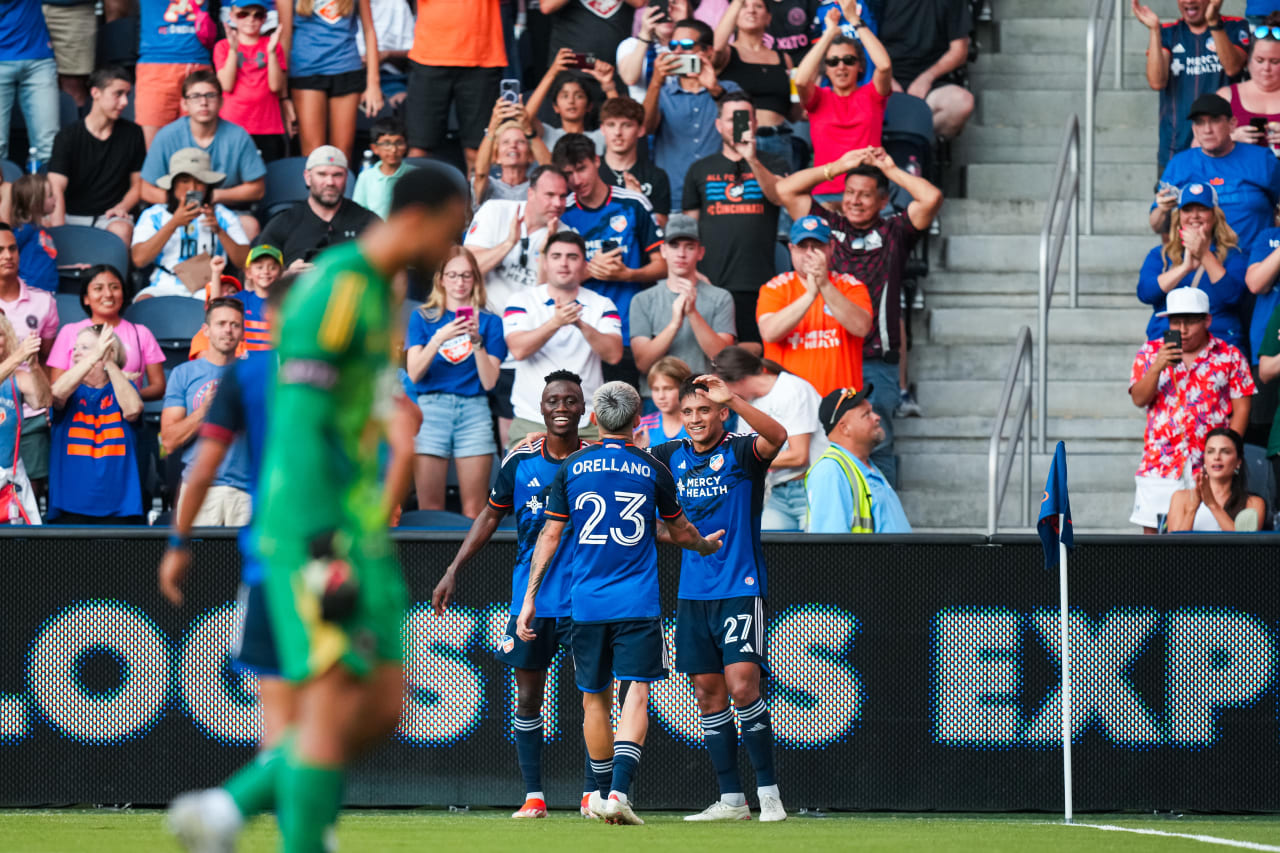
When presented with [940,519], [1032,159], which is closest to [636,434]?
[940,519]

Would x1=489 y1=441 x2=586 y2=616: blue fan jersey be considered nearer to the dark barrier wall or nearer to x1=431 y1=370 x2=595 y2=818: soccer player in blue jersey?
x1=431 y1=370 x2=595 y2=818: soccer player in blue jersey

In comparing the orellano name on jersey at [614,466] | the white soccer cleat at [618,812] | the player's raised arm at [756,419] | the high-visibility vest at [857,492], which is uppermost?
the player's raised arm at [756,419]

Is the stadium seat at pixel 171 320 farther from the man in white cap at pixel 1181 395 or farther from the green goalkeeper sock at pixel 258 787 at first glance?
the green goalkeeper sock at pixel 258 787

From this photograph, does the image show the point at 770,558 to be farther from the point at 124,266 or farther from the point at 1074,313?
the point at 124,266

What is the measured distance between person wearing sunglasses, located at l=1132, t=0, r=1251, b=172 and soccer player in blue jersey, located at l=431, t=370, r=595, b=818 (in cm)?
793

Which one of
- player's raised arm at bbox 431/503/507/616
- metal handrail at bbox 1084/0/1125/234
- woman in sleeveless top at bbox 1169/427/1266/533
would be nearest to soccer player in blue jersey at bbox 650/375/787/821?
player's raised arm at bbox 431/503/507/616

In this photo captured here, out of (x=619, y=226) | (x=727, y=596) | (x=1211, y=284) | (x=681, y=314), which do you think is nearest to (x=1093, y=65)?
(x=1211, y=284)

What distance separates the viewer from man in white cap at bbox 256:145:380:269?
519 inches

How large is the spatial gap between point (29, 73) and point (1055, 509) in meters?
9.80

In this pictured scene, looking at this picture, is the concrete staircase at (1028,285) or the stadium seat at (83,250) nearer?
the concrete staircase at (1028,285)

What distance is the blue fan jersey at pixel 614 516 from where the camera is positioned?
871 cm

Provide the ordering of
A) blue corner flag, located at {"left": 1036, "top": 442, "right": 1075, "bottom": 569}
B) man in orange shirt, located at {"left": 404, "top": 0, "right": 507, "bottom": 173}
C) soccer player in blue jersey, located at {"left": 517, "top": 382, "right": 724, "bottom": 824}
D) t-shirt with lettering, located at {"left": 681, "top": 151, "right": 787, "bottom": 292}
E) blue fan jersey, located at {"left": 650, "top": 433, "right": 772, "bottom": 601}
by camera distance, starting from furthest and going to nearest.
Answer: man in orange shirt, located at {"left": 404, "top": 0, "right": 507, "bottom": 173} → t-shirt with lettering, located at {"left": 681, "top": 151, "right": 787, "bottom": 292} → blue fan jersey, located at {"left": 650, "top": 433, "right": 772, "bottom": 601} → blue corner flag, located at {"left": 1036, "top": 442, "right": 1075, "bottom": 569} → soccer player in blue jersey, located at {"left": 517, "top": 382, "right": 724, "bottom": 824}

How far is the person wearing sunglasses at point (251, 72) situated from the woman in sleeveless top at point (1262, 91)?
26.2ft

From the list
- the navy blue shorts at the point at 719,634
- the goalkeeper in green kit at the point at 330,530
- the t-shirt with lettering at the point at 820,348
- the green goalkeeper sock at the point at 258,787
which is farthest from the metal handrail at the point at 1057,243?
the green goalkeeper sock at the point at 258,787
